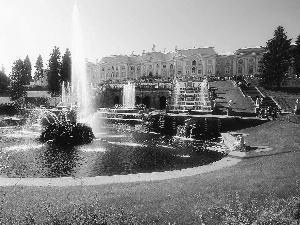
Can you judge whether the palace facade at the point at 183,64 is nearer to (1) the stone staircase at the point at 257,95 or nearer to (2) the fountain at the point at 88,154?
(1) the stone staircase at the point at 257,95

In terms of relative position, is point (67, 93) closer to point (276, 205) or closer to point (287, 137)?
point (287, 137)

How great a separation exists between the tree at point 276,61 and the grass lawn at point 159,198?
48.3 metres

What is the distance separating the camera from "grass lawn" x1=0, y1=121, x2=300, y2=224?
8.23 meters

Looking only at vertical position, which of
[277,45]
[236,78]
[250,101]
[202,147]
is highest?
[277,45]

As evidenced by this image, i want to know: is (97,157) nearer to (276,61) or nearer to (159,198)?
(159,198)

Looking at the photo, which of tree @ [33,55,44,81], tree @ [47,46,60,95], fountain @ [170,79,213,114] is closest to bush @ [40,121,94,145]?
fountain @ [170,79,213,114]

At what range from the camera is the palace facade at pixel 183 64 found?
92875 millimetres

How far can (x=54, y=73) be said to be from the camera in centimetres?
7794

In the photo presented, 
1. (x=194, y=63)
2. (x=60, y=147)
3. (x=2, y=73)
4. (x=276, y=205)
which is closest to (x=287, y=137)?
(x=276, y=205)

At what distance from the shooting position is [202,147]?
77.2 feet

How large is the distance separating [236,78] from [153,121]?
3843 cm

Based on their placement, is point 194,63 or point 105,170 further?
point 194,63

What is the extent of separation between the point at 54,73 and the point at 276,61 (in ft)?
177

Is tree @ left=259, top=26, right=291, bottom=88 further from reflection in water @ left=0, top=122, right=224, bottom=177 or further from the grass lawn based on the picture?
the grass lawn
